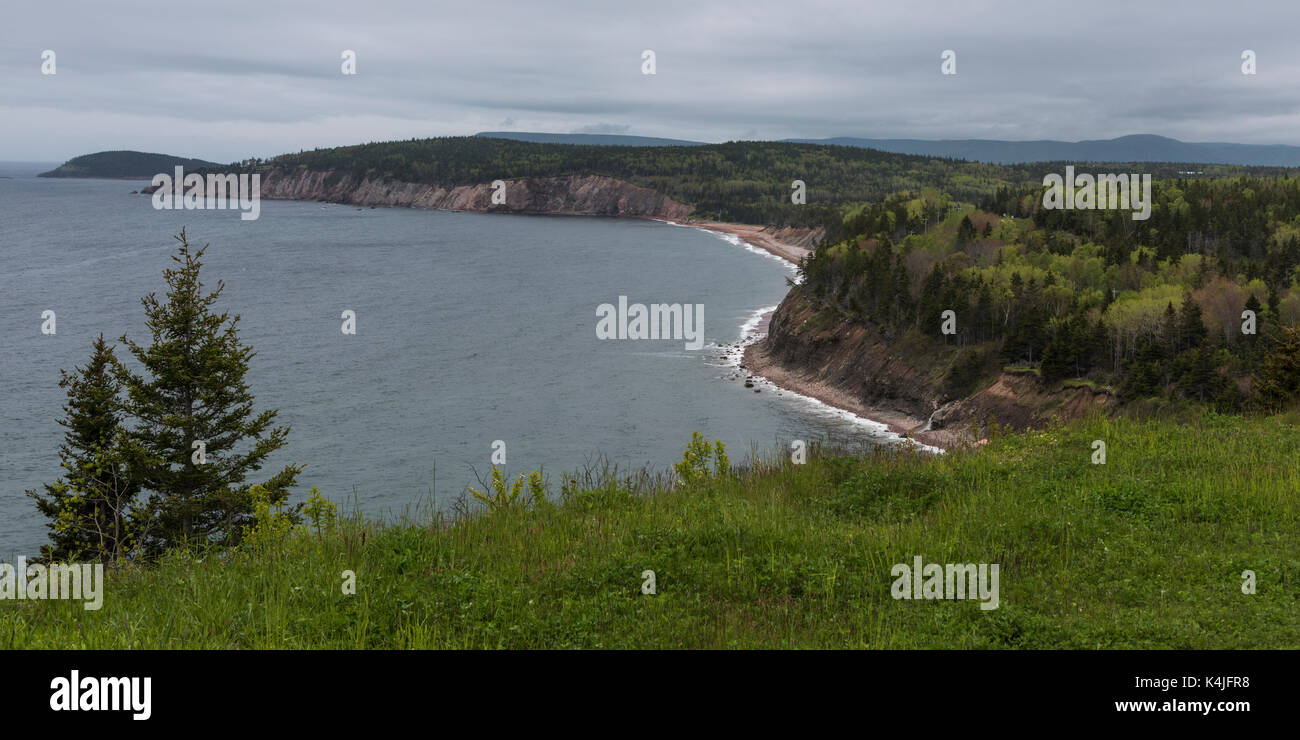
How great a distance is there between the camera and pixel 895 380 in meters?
67.7

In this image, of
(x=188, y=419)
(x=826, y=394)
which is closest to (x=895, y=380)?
(x=826, y=394)

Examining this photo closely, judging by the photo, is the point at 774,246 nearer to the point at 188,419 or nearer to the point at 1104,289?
the point at 1104,289

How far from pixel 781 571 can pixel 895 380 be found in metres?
Result: 60.4

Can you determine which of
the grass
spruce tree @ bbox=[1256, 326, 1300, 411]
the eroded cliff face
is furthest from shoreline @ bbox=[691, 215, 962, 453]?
the grass

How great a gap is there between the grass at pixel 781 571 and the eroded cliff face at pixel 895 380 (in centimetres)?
3366

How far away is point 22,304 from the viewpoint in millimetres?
91062

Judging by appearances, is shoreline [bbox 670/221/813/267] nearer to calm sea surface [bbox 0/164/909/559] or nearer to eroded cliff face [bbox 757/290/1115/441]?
calm sea surface [bbox 0/164/909/559]

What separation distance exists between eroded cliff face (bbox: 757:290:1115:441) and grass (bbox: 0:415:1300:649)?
33659 mm

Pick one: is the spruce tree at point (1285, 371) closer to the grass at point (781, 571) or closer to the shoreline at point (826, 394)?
the grass at point (781, 571)

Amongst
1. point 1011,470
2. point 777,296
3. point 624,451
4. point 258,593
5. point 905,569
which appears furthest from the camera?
point 777,296
